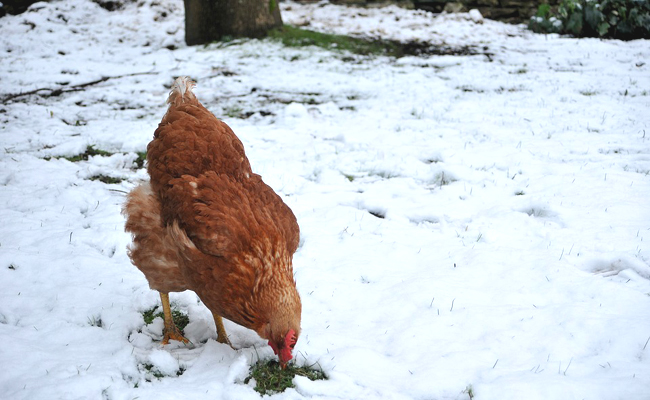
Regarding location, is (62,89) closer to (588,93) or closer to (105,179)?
(105,179)

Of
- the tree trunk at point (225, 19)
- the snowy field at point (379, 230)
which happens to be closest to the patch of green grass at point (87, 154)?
the snowy field at point (379, 230)

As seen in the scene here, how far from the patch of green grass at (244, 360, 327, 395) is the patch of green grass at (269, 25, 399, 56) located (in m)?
8.59

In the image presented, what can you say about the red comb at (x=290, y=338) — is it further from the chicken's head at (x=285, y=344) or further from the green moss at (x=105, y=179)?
the green moss at (x=105, y=179)

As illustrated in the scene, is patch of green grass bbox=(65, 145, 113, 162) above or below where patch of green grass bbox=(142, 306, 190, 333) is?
above

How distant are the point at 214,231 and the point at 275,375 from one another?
0.92m

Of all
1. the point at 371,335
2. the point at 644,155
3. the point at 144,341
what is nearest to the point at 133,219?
the point at 144,341

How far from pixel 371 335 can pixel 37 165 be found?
4.14 metres

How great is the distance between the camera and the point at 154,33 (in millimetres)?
10961

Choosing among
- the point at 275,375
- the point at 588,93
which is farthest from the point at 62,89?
the point at 588,93

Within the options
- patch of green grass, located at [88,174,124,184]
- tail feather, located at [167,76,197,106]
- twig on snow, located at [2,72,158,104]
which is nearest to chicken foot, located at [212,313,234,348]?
tail feather, located at [167,76,197,106]

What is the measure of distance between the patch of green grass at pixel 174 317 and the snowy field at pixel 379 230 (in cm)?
5

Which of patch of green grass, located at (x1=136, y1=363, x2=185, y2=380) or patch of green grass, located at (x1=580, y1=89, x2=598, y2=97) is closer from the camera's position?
patch of green grass, located at (x1=136, y1=363, x2=185, y2=380)

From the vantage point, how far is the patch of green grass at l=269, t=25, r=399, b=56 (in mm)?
10227

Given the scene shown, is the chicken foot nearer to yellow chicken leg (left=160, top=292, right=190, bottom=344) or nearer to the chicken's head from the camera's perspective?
yellow chicken leg (left=160, top=292, right=190, bottom=344)
